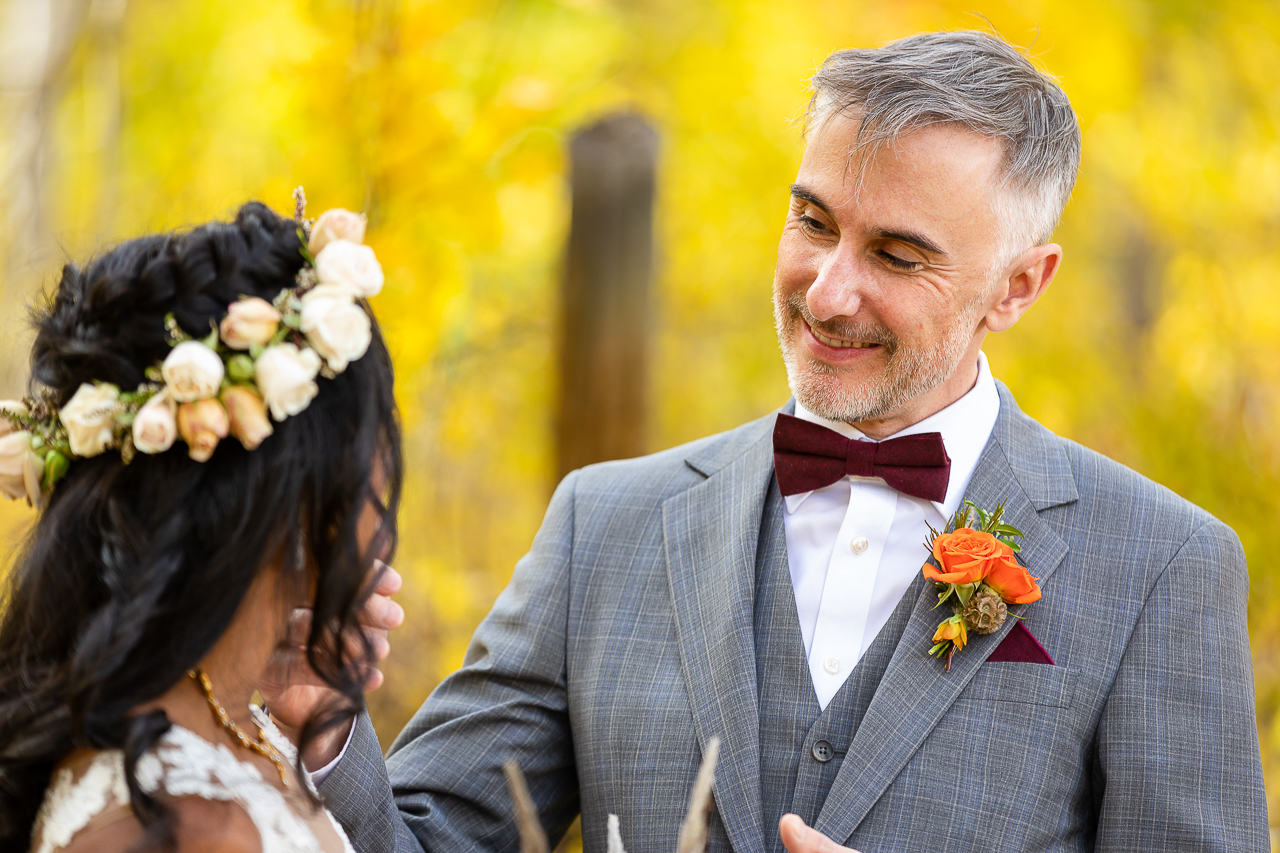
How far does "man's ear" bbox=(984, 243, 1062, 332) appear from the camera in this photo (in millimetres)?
2201

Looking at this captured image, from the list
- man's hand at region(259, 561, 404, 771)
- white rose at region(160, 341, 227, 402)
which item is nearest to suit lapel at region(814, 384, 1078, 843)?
man's hand at region(259, 561, 404, 771)

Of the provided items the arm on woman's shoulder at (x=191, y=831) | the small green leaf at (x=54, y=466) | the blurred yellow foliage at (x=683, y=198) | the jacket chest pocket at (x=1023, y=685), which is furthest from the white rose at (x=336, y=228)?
the blurred yellow foliage at (x=683, y=198)

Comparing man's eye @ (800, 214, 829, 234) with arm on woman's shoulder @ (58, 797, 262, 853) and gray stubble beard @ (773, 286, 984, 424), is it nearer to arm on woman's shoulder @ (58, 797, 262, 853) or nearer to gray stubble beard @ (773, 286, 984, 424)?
gray stubble beard @ (773, 286, 984, 424)

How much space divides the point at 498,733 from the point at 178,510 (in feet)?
3.00

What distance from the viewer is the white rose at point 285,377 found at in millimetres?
1349

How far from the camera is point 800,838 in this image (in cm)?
163

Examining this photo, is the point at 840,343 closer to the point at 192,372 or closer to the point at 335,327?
the point at 335,327

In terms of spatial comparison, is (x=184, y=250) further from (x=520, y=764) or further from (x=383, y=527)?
(x=520, y=764)

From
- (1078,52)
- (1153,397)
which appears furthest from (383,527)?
(1078,52)

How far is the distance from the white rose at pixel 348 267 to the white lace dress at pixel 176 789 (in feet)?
1.88

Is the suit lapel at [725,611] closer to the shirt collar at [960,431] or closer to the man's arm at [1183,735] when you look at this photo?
the shirt collar at [960,431]

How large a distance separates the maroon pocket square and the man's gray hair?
723 millimetres

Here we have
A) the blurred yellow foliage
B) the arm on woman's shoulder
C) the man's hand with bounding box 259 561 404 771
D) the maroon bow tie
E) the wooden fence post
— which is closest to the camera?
the arm on woman's shoulder

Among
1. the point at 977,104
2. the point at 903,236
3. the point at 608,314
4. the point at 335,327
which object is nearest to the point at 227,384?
the point at 335,327
